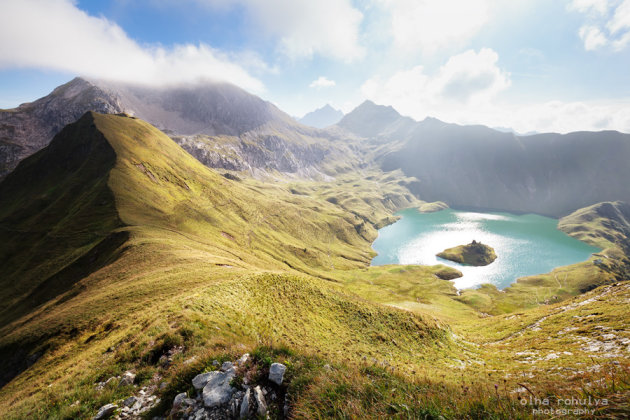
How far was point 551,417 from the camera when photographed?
4633 millimetres

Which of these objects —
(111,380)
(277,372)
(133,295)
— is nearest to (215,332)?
(111,380)

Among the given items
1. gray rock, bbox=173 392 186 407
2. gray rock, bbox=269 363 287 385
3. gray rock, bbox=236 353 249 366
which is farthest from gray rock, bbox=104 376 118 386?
gray rock, bbox=269 363 287 385

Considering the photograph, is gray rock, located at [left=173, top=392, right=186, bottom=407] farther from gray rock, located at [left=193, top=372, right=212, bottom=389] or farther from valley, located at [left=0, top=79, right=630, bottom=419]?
gray rock, located at [left=193, top=372, right=212, bottom=389]

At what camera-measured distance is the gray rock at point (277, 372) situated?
24.4 ft

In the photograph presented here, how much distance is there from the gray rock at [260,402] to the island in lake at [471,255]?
212 metres

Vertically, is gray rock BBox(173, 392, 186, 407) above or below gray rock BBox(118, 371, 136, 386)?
above

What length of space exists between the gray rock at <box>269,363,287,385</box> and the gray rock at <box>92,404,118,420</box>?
682 cm

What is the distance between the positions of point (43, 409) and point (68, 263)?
195ft

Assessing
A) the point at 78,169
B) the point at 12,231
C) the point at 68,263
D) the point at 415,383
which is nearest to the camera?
the point at 415,383

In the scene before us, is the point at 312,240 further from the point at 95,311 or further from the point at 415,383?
the point at 415,383

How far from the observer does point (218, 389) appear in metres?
7.32

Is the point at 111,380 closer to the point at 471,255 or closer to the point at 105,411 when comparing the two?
the point at 105,411

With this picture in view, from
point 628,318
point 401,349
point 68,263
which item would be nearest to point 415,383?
point 401,349

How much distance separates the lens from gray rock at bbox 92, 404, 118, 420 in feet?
28.1
